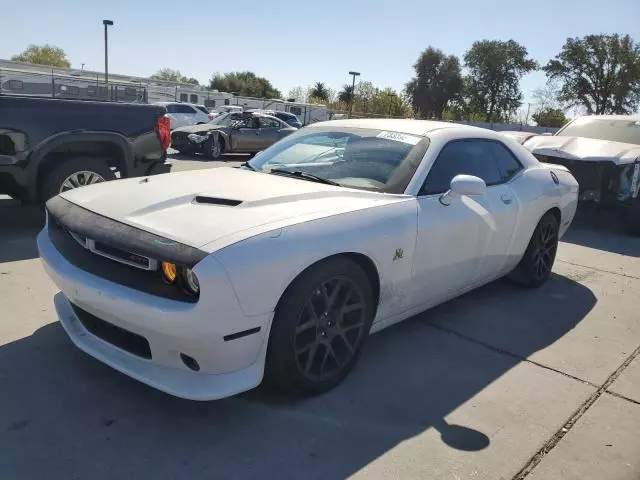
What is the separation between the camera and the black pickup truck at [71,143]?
17.5ft

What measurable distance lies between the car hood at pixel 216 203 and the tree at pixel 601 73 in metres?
43.7

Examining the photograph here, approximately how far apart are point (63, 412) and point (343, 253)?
158 cm

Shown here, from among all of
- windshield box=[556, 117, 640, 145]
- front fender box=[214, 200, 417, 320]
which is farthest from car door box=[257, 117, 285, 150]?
front fender box=[214, 200, 417, 320]

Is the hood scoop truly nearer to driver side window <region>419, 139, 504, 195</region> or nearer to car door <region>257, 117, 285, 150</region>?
driver side window <region>419, 139, 504, 195</region>

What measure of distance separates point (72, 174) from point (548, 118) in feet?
118

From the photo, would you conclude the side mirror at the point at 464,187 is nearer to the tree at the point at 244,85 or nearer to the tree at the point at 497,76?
the tree at the point at 497,76

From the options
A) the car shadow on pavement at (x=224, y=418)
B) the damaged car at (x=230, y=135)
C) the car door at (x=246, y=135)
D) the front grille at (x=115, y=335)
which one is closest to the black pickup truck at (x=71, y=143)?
the car shadow on pavement at (x=224, y=418)

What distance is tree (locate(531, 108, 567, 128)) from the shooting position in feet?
118

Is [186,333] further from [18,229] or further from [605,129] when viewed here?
[605,129]

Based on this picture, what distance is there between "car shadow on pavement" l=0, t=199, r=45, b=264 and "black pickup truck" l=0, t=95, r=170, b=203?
1.36 feet

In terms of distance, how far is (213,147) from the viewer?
14.7 meters

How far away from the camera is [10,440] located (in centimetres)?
242

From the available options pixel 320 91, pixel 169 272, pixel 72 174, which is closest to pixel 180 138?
pixel 72 174

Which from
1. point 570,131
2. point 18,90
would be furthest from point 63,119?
point 570,131
